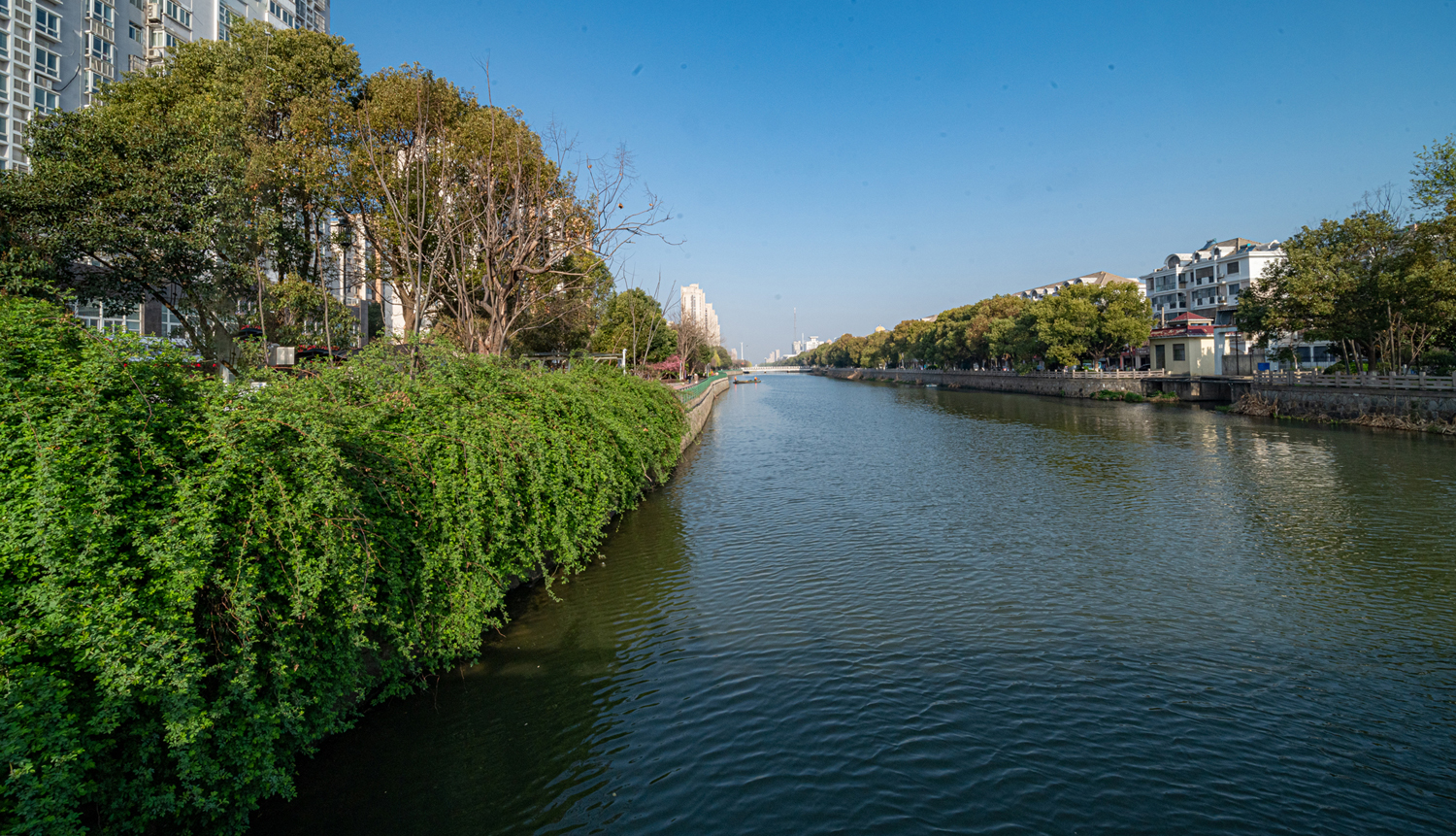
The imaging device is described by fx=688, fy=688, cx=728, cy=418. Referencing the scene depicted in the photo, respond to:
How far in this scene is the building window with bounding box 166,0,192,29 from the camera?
34112mm

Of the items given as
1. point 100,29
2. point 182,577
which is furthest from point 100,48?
point 182,577

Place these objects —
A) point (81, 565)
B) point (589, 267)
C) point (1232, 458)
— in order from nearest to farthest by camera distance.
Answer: point (81, 565), point (589, 267), point (1232, 458)

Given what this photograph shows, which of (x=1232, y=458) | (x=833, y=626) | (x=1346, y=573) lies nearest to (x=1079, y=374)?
(x=1232, y=458)

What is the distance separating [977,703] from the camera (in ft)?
21.8

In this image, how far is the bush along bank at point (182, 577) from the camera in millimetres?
3182

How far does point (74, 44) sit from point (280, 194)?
71.5 feet

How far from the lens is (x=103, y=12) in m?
31.4

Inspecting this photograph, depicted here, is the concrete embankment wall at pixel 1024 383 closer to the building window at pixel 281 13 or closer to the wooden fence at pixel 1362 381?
the wooden fence at pixel 1362 381

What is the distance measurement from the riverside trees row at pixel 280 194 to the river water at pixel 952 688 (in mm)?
7887

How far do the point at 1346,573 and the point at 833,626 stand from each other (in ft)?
26.8

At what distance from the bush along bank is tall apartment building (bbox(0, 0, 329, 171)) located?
27004 millimetres

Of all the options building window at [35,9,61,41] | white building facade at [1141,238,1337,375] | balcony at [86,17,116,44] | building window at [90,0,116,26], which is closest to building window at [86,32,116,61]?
balcony at [86,17,116,44]

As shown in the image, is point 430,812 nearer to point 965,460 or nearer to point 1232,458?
point 965,460

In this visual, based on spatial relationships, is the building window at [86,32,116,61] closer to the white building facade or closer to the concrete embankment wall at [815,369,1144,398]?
the concrete embankment wall at [815,369,1144,398]
